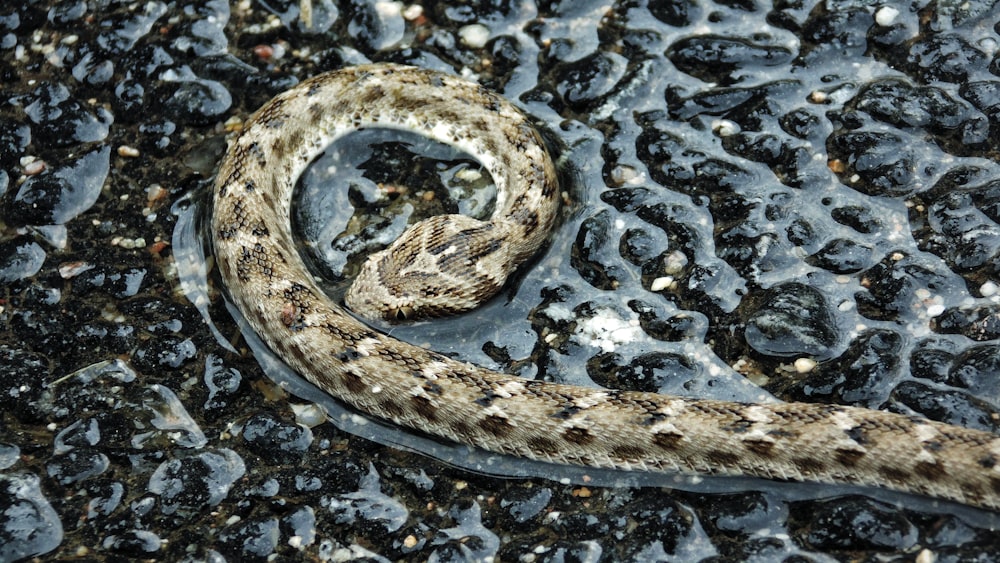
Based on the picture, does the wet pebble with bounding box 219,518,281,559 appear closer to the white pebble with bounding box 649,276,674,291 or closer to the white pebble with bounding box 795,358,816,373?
the white pebble with bounding box 649,276,674,291

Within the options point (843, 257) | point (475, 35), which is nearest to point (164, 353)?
point (475, 35)

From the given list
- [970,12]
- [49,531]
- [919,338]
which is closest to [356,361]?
[49,531]

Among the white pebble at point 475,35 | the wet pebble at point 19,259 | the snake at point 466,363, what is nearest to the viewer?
the snake at point 466,363

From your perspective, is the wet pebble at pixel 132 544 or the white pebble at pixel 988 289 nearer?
the wet pebble at pixel 132 544

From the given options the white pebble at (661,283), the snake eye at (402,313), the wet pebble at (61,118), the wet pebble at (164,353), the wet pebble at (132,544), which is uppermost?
the wet pebble at (61,118)

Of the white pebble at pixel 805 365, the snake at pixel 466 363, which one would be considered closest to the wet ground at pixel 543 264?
the white pebble at pixel 805 365

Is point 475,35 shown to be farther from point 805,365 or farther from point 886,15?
point 805,365

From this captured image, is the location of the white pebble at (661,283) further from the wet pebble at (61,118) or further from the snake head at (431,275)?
the wet pebble at (61,118)

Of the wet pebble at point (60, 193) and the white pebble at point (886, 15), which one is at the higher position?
the white pebble at point (886, 15)

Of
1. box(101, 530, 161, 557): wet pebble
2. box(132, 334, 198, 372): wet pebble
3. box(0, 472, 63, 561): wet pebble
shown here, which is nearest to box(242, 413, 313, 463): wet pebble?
box(132, 334, 198, 372): wet pebble
